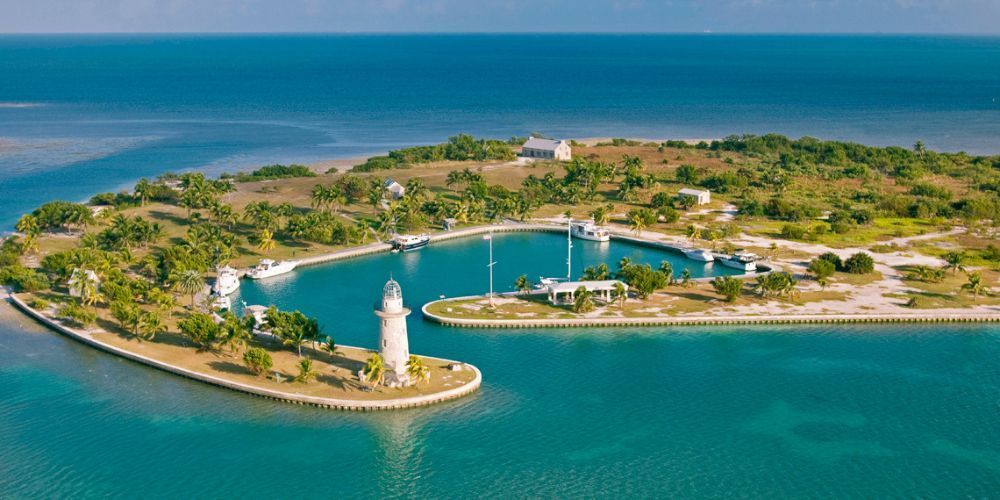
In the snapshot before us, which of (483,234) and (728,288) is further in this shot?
(483,234)

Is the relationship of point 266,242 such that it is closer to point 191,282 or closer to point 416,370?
point 191,282

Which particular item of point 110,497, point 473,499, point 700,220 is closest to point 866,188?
point 700,220

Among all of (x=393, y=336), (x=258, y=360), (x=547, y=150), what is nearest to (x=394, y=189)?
(x=547, y=150)

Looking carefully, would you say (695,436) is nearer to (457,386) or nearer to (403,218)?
(457,386)

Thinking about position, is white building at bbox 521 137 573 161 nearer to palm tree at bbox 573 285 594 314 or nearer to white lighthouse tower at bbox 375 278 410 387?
palm tree at bbox 573 285 594 314

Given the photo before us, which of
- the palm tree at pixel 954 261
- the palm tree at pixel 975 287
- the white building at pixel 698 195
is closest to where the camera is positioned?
the palm tree at pixel 975 287

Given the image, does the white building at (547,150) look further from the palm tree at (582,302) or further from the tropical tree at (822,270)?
the palm tree at (582,302)

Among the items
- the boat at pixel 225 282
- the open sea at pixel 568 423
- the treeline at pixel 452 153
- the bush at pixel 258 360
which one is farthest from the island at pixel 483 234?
the open sea at pixel 568 423
